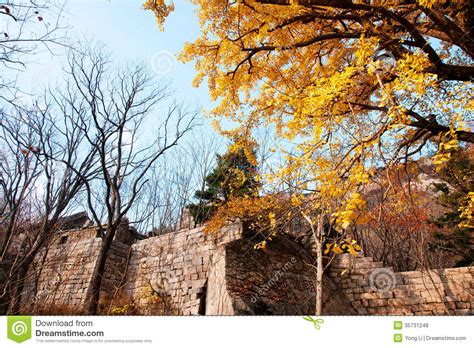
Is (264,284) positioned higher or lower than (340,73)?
lower

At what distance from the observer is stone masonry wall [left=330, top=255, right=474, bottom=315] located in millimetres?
6984

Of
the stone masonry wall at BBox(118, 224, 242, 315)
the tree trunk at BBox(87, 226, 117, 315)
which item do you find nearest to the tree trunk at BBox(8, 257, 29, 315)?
the tree trunk at BBox(87, 226, 117, 315)

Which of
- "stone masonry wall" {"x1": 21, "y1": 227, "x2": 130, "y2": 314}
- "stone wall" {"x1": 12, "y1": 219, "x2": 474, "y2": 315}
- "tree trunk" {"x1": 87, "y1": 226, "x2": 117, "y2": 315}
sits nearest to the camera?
"stone wall" {"x1": 12, "y1": 219, "x2": 474, "y2": 315}

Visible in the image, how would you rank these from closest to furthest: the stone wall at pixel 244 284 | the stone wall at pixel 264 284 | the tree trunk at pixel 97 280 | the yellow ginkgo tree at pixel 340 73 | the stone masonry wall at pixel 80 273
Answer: the yellow ginkgo tree at pixel 340 73
the stone wall at pixel 264 284
the stone wall at pixel 244 284
the tree trunk at pixel 97 280
the stone masonry wall at pixel 80 273

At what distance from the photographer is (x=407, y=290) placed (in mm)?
7406

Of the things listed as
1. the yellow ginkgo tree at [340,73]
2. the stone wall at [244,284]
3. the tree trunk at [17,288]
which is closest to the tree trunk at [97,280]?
the stone wall at [244,284]

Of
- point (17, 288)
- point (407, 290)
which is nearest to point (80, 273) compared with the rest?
point (17, 288)

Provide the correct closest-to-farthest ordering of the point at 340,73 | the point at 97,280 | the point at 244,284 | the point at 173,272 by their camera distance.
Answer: the point at 340,73 < the point at 244,284 < the point at 97,280 < the point at 173,272

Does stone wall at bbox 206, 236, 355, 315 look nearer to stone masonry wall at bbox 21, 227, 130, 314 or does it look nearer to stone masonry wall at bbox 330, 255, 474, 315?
stone masonry wall at bbox 330, 255, 474, 315

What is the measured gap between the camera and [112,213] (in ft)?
27.4

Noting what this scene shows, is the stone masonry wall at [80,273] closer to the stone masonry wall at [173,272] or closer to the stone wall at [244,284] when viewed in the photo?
the stone wall at [244,284]

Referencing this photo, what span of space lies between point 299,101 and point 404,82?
1.08 m

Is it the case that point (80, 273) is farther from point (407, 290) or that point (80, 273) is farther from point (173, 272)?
point (407, 290)

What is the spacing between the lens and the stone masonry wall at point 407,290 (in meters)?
6.98
